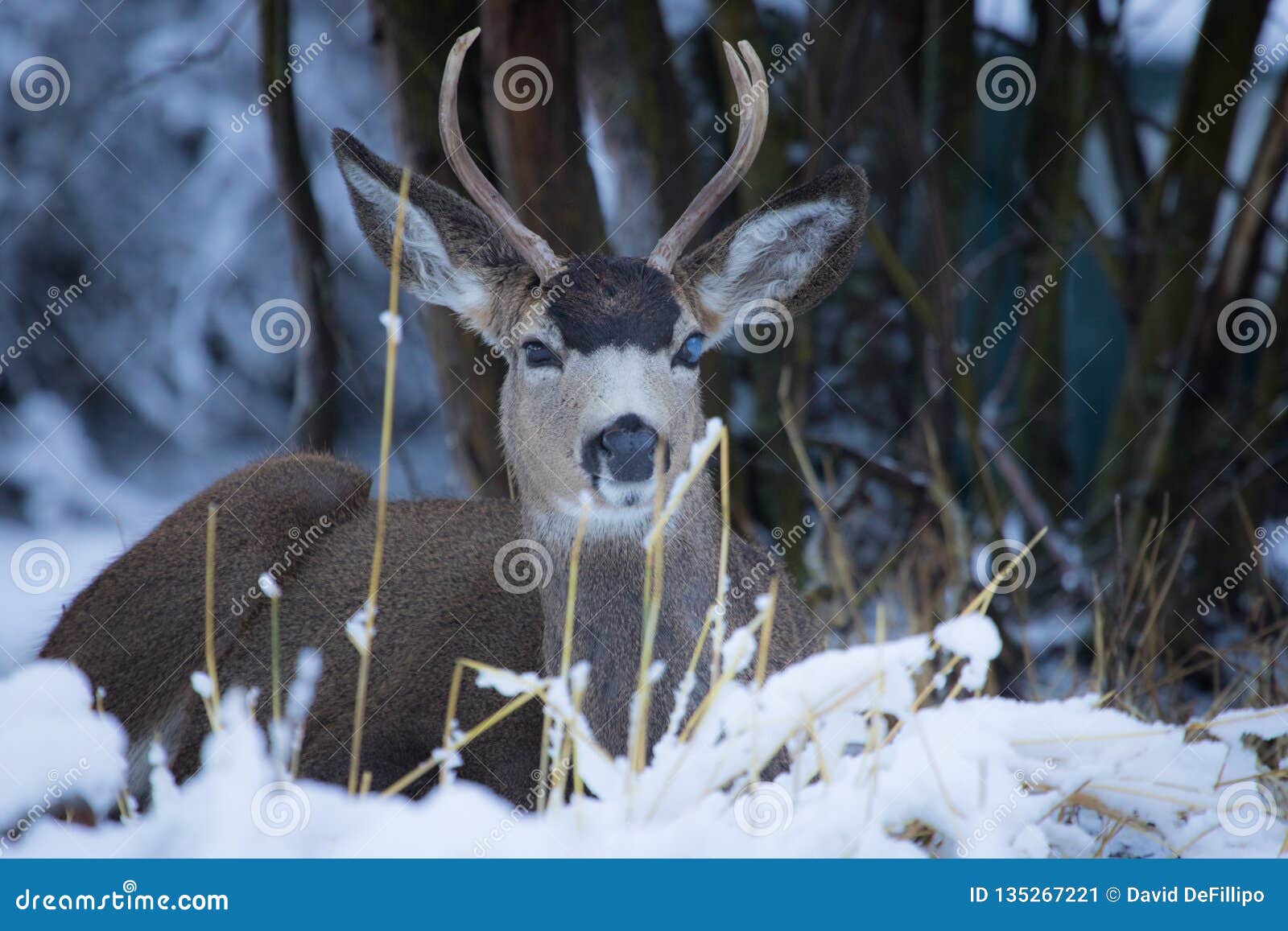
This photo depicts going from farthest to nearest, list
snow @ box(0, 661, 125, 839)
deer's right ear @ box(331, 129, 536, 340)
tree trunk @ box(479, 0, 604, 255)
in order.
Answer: tree trunk @ box(479, 0, 604, 255) → deer's right ear @ box(331, 129, 536, 340) → snow @ box(0, 661, 125, 839)

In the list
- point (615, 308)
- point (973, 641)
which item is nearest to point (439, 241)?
point (615, 308)

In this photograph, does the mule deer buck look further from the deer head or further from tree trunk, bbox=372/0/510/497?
tree trunk, bbox=372/0/510/497

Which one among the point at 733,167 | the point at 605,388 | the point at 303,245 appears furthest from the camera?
the point at 303,245

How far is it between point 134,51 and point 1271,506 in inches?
308

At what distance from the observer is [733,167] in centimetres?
432

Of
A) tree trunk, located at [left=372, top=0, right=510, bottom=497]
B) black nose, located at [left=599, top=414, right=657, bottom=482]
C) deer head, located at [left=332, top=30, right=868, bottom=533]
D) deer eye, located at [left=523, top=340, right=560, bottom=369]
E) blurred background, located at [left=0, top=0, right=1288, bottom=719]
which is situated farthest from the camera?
blurred background, located at [left=0, top=0, right=1288, bottom=719]

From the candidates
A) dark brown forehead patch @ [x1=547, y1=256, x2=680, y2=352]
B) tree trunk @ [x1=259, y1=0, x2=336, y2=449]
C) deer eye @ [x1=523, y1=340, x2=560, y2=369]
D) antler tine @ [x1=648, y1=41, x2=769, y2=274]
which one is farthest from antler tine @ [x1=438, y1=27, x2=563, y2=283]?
tree trunk @ [x1=259, y1=0, x2=336, y2=449]

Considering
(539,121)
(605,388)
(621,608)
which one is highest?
(539,121)

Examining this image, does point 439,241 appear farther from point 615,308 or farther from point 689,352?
point 689,352

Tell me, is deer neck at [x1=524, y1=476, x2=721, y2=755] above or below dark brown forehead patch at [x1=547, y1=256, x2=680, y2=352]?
below

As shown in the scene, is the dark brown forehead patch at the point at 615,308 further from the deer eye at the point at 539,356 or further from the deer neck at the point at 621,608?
the deer neck at the point at 621,608

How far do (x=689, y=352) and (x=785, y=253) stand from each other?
0.69 m

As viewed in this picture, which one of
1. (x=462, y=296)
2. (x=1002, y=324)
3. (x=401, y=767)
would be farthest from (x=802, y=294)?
(x=1002, y=324)

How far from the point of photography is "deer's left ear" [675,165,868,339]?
15.1 feet
